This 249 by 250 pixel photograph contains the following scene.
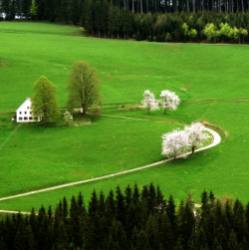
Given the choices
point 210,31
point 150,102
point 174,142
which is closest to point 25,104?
point 150,102

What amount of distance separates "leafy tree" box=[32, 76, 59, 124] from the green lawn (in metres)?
2.88

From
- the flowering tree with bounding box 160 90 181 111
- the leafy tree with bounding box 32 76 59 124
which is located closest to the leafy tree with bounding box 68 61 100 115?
the leafy tree with bounding box 32 76 59 124

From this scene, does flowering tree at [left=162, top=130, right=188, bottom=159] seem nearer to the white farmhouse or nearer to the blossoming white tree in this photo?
the blossoming white tree

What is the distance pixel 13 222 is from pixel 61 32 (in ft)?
405

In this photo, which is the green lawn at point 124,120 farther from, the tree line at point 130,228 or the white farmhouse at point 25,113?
the tree line at point 130,228

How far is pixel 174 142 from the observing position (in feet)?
307

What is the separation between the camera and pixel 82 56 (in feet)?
493

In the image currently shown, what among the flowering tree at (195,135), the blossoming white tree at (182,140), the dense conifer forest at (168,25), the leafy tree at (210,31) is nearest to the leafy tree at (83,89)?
the blossoming white tree at (182,140)

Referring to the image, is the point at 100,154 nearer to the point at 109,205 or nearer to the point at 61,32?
the point at 109,205

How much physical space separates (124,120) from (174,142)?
65.5 ft

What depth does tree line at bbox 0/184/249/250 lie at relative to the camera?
204ft

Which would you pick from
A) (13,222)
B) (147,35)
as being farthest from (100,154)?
(147,35)

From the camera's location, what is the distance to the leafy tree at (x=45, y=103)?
4341 inches

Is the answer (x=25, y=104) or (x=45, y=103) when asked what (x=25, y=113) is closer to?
(x=25, y=104)
